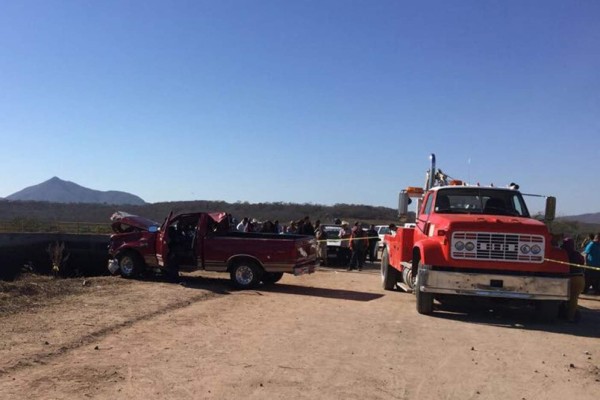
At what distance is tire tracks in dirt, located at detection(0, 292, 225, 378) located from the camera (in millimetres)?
6598

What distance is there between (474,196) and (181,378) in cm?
791

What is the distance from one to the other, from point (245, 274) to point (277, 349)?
251 inches

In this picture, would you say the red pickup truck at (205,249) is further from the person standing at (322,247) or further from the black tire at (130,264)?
the person standing at (322,247)

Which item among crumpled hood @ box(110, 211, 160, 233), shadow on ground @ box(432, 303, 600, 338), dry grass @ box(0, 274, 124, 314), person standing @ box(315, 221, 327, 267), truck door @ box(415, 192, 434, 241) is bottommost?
dry grass @ box(0, 274, 124, 314)

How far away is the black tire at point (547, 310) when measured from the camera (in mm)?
10547

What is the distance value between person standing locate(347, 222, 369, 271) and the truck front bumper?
11.0 metres

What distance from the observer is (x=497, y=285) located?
33.3ft

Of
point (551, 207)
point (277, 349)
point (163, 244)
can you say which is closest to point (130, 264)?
point (163, 244)

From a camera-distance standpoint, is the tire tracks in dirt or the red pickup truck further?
the red pickup truck

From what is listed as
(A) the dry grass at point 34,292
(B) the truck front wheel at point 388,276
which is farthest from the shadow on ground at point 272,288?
(A) the dry grass at point 34,292

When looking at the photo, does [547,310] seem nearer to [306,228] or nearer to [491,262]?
[491,262]

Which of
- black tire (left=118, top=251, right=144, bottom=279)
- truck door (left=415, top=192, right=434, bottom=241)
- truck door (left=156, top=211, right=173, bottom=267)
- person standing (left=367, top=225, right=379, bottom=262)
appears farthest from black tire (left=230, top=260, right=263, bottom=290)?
person standing (left=367, top=225, right=379, bottom=262)

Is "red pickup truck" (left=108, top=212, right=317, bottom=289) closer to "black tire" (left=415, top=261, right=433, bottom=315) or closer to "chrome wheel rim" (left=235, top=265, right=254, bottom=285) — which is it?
"chrome wheel rim" (left=235, top=265, right=254, bottom=285)

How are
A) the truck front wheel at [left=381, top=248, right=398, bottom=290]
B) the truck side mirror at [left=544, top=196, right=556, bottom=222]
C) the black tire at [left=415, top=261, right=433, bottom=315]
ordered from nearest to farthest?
the black tire at [left=415, top=261, right=433, bottom=315] → the truck side mirror at [left=544, top=196, right=556, bottom=222] → the truck front wheel at [left=381, top=248, right=398, bottom=290]
